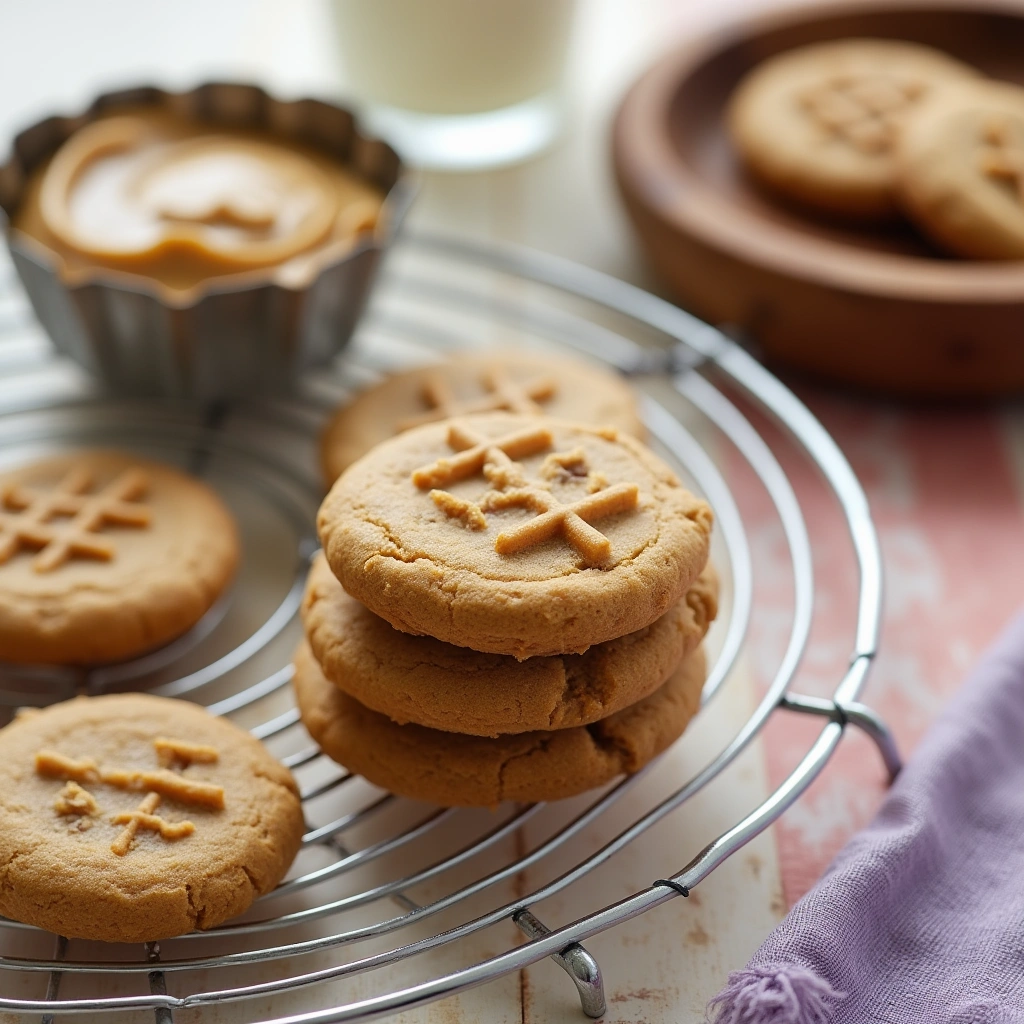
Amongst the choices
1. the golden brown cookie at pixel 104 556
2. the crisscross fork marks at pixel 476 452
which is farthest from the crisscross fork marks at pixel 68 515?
the crisscross fork marks at pixel 476 452

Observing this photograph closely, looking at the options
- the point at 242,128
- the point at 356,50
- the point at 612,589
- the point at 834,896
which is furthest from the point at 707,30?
the point at 834,896

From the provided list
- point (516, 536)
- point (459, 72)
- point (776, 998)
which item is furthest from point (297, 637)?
point (459, 72)

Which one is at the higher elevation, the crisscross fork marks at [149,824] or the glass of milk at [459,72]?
the glass of milk at [459,72]

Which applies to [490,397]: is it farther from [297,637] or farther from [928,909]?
[928,909]

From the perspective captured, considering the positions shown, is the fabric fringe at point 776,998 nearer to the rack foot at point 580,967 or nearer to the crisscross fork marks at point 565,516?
the rack foot at point 580,967

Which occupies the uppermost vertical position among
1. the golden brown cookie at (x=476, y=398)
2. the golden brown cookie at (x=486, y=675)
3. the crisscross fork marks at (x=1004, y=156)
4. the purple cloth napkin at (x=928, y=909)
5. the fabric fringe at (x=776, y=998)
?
the crisscross fork marks at (x=1004, y=156)

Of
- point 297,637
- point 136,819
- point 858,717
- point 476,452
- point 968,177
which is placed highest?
point 476,452

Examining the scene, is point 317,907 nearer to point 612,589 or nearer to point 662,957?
point 662,957

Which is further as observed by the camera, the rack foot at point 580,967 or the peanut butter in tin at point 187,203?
the peanut butter in tin at point 187,203
